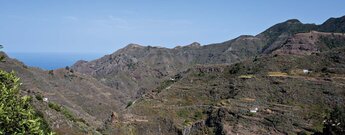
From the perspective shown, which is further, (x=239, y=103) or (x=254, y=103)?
(x=239, y=103)

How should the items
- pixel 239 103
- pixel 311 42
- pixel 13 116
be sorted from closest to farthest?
pixel 13 116
pixel 239 103
pixel 311 42

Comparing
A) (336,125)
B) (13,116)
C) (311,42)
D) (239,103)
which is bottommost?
(239,103)

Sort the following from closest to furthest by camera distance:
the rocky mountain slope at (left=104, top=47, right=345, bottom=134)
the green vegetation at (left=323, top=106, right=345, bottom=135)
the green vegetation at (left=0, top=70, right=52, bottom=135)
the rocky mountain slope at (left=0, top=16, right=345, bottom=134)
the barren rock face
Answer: the green vegetation at (left=0, top=70, right=52, bottom=135) < the green vegetation at (left=323, top=106, right=345, bottom=135) < the rocky mountain slope at (left=0, top=16, right=345, bottom=134) < the rocky mountain slope at (left=104, top=47, right=345, bottom=134) < the barren rock face

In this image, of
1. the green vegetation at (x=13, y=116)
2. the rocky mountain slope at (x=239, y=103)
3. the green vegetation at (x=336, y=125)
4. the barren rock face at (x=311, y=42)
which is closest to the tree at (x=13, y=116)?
the green vegetation at (x=13, y=116)

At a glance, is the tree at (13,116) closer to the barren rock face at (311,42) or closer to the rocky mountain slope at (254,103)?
the rocky mountain slope at (254,103)

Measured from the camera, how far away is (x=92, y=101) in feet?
359

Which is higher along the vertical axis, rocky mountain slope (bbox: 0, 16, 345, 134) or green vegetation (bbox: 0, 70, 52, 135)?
green vegetation (bbox: 0, 70, 52, 135)

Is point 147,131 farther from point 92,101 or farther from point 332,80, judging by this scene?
point 92,101

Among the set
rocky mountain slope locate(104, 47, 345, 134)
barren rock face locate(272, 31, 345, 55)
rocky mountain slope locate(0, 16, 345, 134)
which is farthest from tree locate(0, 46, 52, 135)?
barren rock face locate(272, 31, 345, 55)

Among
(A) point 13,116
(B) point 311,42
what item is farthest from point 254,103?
(B) point 311,42

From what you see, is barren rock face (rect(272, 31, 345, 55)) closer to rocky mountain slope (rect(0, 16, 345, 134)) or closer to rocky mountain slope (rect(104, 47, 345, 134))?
rocky mountain slope (rect(0, 16, 345, 134))

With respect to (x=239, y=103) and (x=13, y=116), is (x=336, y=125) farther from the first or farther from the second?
(x=13, y=116)

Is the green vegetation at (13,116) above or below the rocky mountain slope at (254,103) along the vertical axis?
above

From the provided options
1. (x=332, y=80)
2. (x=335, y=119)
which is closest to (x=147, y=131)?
(x=335, y=119)
